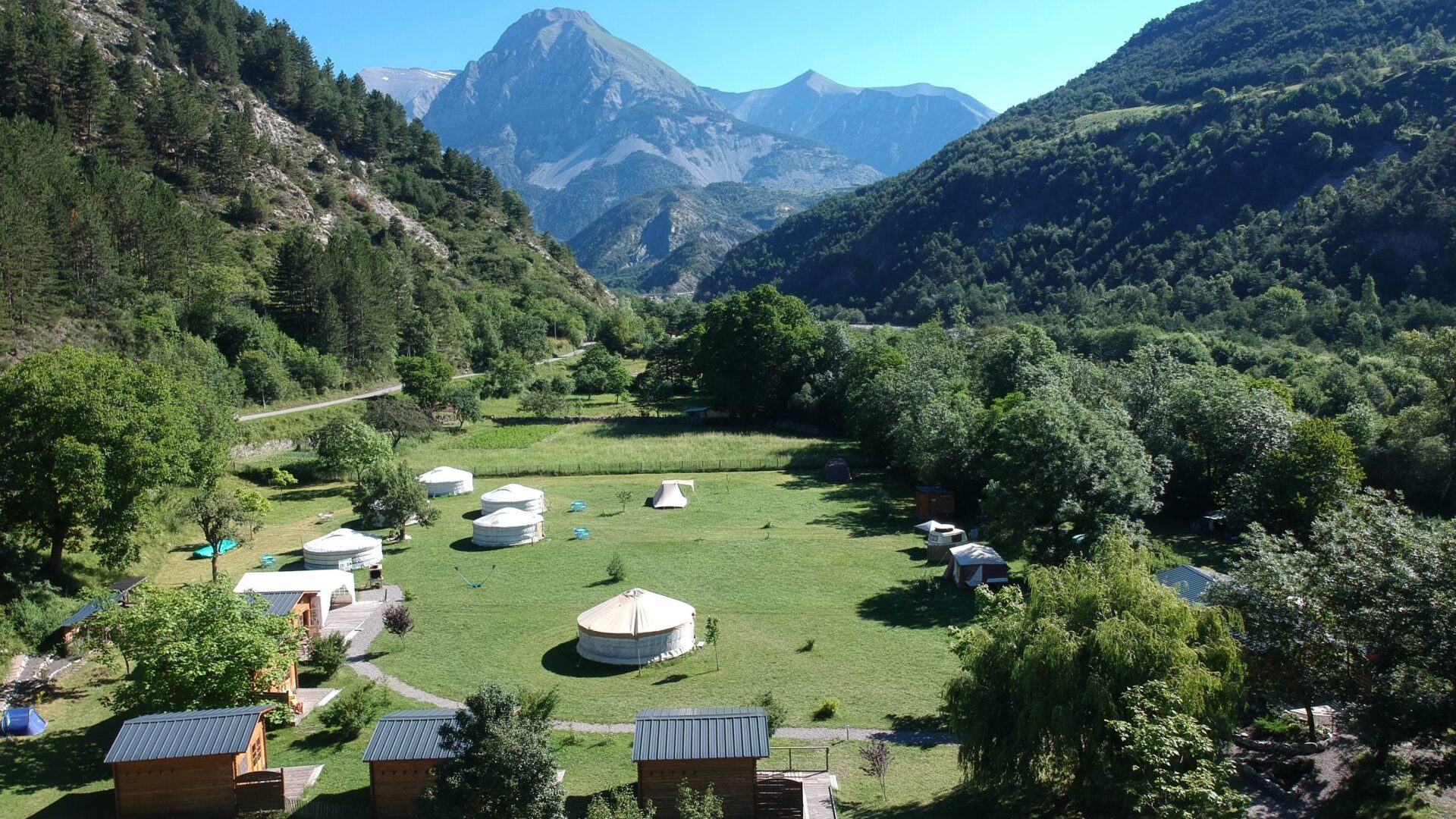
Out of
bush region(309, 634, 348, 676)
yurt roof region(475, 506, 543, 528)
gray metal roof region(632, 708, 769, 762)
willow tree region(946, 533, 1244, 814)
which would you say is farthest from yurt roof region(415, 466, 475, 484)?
willow tree region(946, 533, 1244, 814)

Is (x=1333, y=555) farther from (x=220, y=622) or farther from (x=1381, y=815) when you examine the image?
(x=220, y=622)

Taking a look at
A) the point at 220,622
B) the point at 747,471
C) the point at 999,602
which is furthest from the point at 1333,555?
the point at 747,471

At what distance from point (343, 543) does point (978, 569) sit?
2255cm

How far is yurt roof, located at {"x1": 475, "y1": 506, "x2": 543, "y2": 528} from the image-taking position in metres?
34.1

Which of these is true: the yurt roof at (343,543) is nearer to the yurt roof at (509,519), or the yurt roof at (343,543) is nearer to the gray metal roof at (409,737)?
the yurt roof at (509,519)

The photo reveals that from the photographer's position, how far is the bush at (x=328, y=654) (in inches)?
851

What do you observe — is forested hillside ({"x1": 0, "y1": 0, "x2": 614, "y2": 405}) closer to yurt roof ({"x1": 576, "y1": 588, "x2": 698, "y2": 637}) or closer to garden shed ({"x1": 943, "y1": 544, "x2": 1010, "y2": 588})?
yurt roof ({"x1": 576, "y1": 588, "x2": 698, "y2": 637})

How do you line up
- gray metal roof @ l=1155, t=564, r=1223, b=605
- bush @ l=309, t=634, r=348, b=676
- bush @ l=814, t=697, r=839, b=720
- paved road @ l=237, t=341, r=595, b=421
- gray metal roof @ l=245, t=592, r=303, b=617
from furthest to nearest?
paved road @ l=237, t=341, r=595, b=421
gray metal roof @ l=245, t=592, r=303, b=617
gray metal roof @ l=1155, t=564, r=1223, b=605
bush @ l=309, t=634, r=348, b=676
bush @ l=814, t=697, r=839, b=720

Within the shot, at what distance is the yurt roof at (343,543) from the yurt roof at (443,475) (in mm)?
11159

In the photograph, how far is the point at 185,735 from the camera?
15836 mm

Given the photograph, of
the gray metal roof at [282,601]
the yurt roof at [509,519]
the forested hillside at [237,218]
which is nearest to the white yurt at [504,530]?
the yurt roof at [509,519]


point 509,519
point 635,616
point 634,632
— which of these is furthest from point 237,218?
point 634,632

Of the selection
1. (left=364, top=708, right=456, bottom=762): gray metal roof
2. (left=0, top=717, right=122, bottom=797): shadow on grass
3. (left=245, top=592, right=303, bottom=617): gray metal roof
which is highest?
(left=245, top=592, right=303, bottom=617): gray metal roof

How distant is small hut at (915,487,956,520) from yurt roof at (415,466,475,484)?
2338 centimetres
